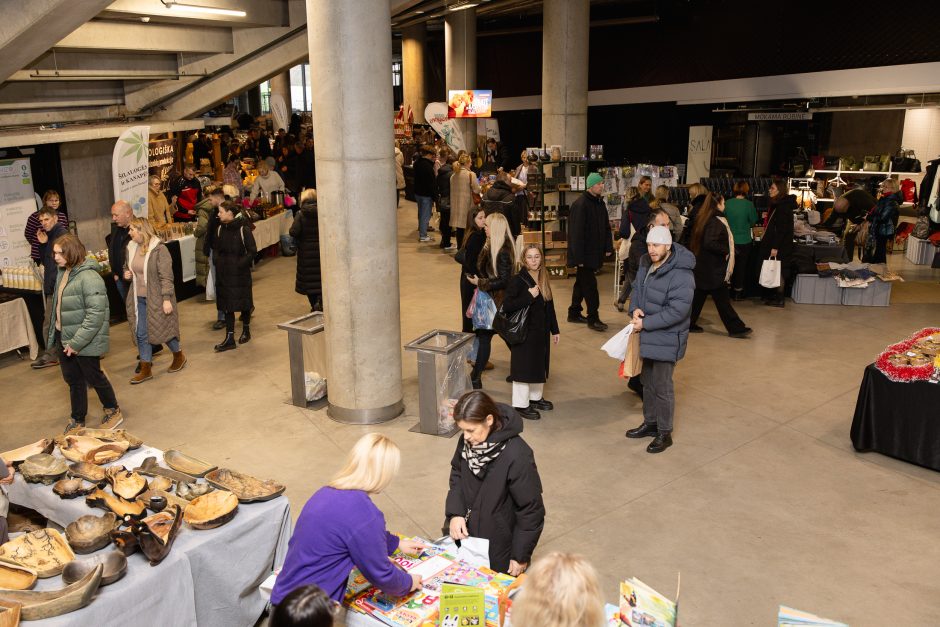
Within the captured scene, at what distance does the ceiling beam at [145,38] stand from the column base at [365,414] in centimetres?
553

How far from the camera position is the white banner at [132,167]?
31.9 feet

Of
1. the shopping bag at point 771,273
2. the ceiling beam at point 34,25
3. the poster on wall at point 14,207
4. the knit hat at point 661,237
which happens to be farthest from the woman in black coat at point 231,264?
the shopping bag at point 771,273

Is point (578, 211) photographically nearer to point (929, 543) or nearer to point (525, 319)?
point (525, 319)

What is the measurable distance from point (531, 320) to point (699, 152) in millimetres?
12280

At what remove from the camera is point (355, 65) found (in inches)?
237

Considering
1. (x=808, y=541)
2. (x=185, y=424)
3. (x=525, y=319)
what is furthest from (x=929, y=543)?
(x=185, y=424)

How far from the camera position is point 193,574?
3764 millimetres

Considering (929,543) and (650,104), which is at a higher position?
(650,104)

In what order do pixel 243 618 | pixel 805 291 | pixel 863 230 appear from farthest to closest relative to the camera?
pixel 863 230
pixel 805 291
pixel 243 618

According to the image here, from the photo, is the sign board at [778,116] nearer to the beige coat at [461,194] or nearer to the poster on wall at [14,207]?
the beige coat at [461,194]

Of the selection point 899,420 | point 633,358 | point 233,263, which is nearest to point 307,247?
point 233,263

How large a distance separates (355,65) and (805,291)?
7061 mm

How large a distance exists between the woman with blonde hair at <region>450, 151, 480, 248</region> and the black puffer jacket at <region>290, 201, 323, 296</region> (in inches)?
Result: 177

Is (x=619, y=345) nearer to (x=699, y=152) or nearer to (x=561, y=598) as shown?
(x=561, y=598)
